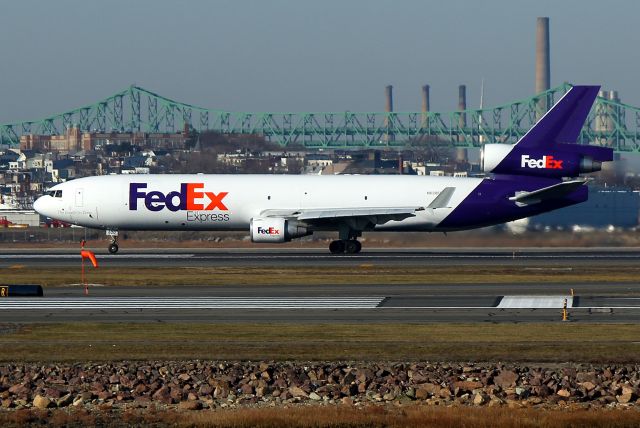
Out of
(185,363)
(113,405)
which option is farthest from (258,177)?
(113,405)

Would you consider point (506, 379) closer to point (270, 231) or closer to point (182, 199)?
point (270, 231)

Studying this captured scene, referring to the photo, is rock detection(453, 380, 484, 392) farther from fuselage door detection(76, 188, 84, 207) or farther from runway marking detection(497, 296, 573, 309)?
fuselage door detection(76, 188, 84, 207)

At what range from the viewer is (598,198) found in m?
88.3

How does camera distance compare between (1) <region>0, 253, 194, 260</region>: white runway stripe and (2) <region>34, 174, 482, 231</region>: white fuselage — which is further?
(2) <region>34, 174, 482, 231</region>: white fuselage

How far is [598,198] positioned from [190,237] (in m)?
31.1

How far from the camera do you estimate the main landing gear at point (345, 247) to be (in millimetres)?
64312

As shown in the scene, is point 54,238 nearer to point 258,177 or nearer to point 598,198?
point 258,177

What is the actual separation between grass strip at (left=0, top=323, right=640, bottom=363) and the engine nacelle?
27.1 meters

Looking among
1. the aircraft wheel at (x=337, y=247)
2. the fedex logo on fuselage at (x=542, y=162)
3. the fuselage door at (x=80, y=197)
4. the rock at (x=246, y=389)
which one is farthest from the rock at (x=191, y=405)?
the fedex logo on fuselage at (x=542, y=162)

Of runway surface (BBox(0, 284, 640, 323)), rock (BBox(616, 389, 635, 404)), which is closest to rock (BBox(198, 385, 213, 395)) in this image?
rock (BBox(616, 389, 635, 404))

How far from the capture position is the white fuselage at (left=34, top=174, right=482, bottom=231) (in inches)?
2496

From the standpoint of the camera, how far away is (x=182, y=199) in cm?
6322

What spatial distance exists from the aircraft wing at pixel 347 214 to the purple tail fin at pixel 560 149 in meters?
6.33

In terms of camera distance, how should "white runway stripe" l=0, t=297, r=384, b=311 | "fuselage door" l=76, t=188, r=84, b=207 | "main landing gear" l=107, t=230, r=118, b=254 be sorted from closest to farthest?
"white runway stripe" l=0, t=297, r=384, b=311 → "fuselage door" l=76, t=188, r=84, b=207 → "main landing gear" l=107, t=230, r=118, b=254
